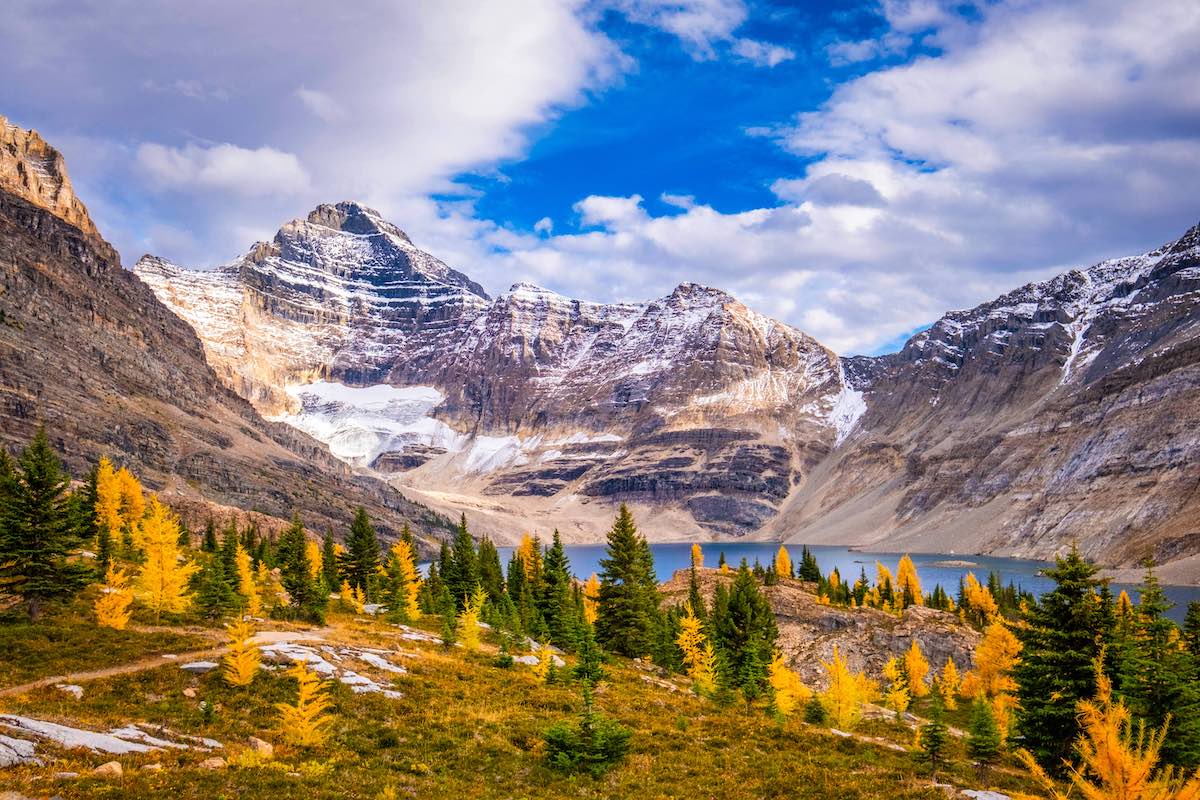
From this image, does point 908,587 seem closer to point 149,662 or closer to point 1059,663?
point 1059,663

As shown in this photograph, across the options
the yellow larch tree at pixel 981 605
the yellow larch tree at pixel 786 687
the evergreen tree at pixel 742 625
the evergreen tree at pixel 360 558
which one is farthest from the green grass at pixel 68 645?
the yellow larch tree at pixel 981 605

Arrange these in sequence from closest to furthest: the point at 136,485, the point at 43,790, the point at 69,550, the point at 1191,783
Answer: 1. the point at 1191,783
2. the point at 43,790
3. the point at 69,550
4. the point at 136,485

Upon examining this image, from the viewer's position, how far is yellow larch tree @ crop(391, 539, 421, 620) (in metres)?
58.8

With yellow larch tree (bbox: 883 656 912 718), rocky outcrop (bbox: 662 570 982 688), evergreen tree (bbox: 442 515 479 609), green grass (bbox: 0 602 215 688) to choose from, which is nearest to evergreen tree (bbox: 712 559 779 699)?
yellow larch tree (bbox: 883 656 912 718)

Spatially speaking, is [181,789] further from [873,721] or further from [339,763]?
[873,721]

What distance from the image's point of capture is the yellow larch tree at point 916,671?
75875mm

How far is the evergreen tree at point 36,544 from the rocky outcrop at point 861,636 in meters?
66.8

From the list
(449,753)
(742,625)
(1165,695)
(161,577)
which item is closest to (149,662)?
(161,577)

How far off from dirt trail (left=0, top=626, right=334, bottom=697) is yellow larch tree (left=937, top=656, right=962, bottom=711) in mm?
61092

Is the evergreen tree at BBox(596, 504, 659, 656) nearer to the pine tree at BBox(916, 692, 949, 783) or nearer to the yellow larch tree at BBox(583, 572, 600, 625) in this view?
the yellow larch tree at BBox(583, 572, 600, 625)

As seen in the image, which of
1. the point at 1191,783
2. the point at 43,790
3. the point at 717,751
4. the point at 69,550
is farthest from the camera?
the point at 69,550

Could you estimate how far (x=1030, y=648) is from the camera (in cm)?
2820

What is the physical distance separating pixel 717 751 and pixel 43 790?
2027cm

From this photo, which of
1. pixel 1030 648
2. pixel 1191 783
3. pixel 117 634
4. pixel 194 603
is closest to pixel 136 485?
pixel 194 603
